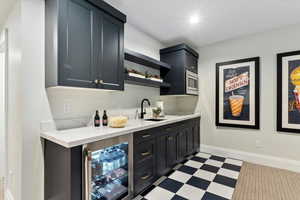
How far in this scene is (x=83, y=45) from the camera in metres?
1.50

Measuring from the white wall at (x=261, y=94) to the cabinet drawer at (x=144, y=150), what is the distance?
1.96 metres

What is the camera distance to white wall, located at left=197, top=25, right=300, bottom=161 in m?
2.53

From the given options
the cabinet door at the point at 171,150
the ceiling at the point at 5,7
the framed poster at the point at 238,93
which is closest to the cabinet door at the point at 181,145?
the cabinet door at the point at 171,150

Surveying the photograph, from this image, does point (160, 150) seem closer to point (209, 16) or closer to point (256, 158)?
point (256, 158)

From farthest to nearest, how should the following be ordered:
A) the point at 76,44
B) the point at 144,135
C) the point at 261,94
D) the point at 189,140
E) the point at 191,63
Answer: the point at 191,63 → the point at 189,140 → the point at 261,94 → the point at 144,135 → the point at 76,44

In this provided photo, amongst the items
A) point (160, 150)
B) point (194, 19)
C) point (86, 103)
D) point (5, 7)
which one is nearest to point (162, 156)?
point (160, 150)

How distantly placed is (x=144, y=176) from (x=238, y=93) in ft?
8.28

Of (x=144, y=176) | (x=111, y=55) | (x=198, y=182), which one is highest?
(x=111, y=55)

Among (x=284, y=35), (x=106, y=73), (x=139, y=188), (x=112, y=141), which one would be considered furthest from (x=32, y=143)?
(x=284, y=35)

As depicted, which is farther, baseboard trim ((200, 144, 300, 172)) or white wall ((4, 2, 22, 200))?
baseboard trim ((200, 144, 300, 172))

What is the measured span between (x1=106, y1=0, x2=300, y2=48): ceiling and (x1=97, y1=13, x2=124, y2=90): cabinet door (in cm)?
44

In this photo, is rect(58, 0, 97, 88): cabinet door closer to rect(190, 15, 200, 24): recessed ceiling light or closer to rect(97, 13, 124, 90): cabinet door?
rect(97, 13, 124, 90): cabinet door

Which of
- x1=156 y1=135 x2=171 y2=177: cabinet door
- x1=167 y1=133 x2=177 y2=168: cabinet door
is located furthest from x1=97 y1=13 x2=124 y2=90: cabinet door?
Result: x1=167 y1=133 x2=177 y2=168: cabinet door

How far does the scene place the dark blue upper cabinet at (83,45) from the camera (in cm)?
133
